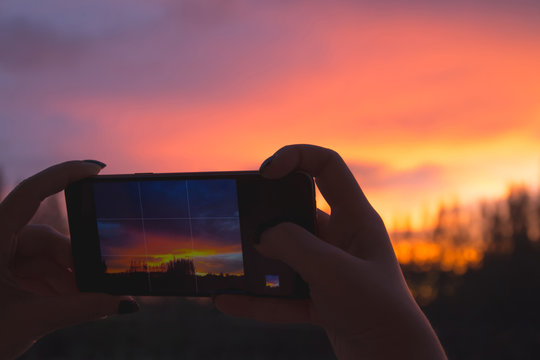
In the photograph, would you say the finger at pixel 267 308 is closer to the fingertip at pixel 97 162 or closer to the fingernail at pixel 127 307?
the fingernail at pixel 127 307

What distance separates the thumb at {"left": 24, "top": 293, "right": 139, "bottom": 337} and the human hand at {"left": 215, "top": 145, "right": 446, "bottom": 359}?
768 millimetres

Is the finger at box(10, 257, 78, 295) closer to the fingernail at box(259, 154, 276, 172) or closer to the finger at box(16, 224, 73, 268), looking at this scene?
the finger at box(16, 224, 73, 268)

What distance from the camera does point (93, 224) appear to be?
179 cm

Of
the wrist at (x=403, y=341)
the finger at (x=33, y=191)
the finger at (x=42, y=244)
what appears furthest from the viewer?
the finger at (x=42, y=244)

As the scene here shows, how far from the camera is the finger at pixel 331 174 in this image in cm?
163

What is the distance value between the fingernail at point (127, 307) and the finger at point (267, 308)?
0.40 m

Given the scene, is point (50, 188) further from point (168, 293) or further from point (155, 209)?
point (168, 293)

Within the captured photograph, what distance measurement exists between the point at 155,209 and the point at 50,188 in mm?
502

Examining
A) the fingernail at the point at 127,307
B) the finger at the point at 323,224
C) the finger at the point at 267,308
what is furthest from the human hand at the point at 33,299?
the finger at the point at 323,224

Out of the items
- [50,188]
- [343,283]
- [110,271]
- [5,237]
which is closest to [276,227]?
[343,283]

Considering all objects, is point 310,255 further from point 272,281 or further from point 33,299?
point 33,299

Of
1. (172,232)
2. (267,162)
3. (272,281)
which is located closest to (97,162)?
(172,232)

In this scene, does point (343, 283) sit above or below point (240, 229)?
below

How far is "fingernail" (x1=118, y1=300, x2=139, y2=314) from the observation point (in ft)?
5.86
